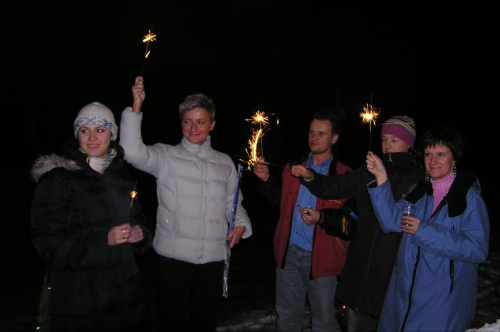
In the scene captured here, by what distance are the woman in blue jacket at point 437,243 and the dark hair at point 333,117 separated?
1.00 meters

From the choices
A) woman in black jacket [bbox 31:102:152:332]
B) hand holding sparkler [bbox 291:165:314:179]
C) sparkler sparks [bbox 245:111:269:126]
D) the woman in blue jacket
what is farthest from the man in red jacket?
woman in black jacket [bbox 31:102:152:332]

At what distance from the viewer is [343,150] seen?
39.4 metres

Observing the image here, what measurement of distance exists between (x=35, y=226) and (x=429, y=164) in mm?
3231

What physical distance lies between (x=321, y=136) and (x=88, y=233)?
8.41 ft

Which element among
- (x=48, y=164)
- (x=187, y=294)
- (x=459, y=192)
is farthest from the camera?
(x=187, y=294)

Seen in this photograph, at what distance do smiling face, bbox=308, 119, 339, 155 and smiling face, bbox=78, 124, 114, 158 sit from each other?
2219mm

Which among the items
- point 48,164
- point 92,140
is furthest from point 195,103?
point 48,164

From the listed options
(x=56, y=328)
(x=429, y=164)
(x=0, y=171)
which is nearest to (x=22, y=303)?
(x=56, y=328)

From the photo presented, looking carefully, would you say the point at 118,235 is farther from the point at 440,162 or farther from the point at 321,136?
the point at 440,162

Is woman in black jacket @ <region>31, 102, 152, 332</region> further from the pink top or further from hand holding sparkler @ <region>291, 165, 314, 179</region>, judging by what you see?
the pink top

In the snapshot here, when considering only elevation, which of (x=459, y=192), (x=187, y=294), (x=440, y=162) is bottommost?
(x=187, y=294)

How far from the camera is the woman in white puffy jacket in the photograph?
138 inches

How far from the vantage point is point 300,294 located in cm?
414

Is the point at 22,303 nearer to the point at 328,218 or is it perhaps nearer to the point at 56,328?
the point at 56,328
